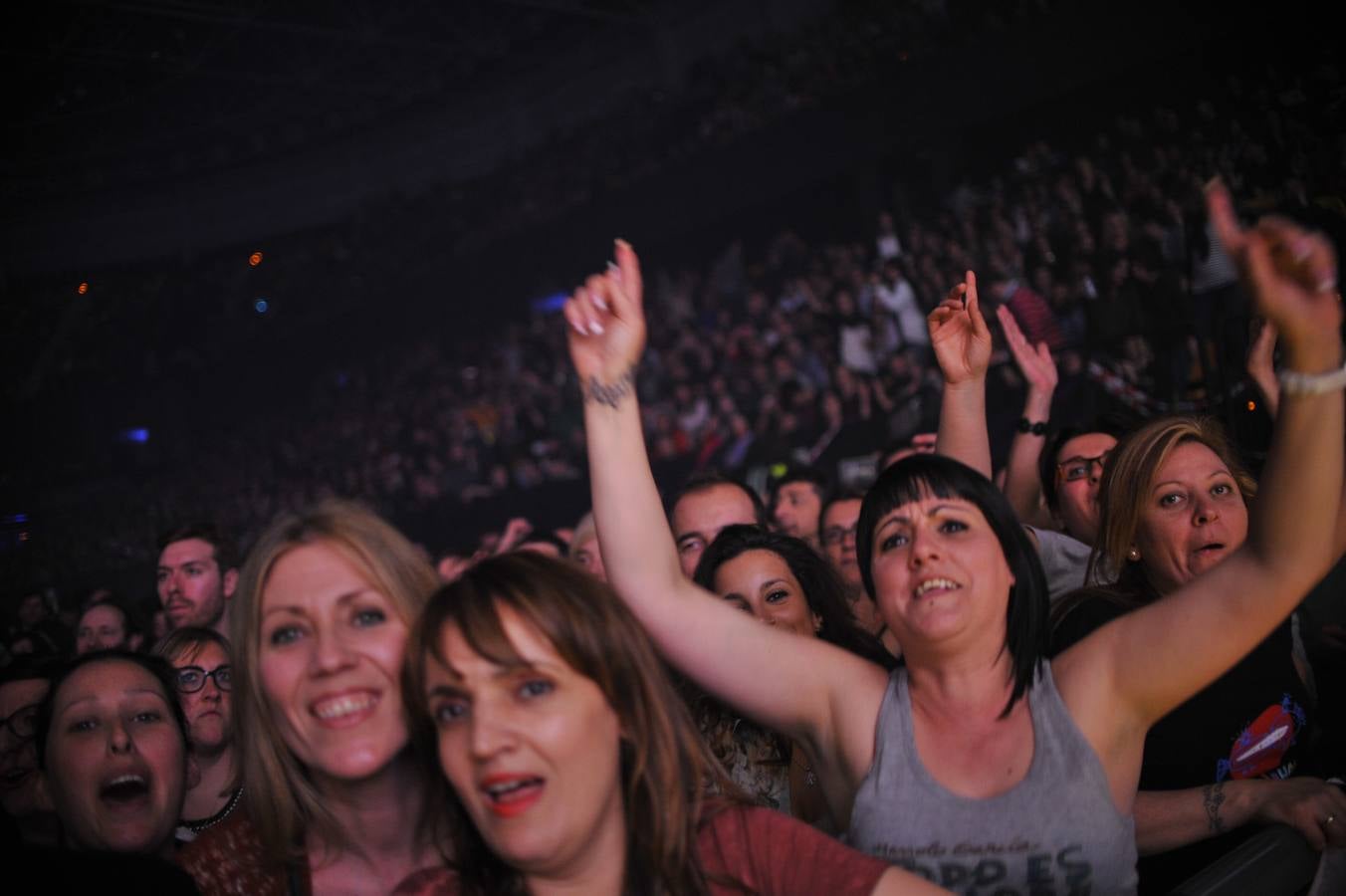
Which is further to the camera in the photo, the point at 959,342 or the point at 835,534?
the point at 835,534

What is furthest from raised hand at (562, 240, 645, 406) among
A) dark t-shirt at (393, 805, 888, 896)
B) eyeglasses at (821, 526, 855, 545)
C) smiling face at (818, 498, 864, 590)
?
eyeglasses at (821, 526, 855, 545)

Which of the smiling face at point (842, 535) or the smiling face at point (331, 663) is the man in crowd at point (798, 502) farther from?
the smiling face at point (331, 663)

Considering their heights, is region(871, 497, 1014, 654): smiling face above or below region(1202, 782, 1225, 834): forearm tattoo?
above

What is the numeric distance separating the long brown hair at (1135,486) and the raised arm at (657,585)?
90 cm

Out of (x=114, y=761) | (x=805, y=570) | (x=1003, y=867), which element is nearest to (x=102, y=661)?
(x=114, y=761)

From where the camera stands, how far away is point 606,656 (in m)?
1.50

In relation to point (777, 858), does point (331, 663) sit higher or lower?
higher

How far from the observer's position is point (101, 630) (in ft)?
14.2

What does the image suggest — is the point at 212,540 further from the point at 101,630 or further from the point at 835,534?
the point at 835,534

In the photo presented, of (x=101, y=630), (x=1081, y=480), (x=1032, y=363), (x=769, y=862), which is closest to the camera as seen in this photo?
(x=769, y=862)

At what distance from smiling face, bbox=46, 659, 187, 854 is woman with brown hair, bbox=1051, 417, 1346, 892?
1.64 m

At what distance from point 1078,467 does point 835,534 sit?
1.07 metres

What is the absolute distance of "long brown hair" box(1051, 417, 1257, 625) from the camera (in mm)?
2418

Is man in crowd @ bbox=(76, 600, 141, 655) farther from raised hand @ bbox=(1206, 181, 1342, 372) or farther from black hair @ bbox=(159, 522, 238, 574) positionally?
raised hand @ bbox=(1206, 181, 1342, 372)
